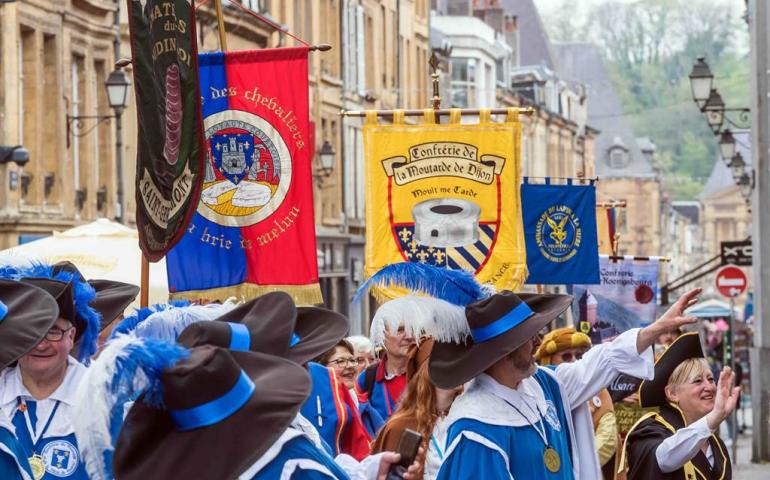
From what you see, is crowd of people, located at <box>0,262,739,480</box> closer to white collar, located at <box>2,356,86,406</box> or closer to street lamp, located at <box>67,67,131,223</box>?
white collar, located at <box>2,356,86,406</box>

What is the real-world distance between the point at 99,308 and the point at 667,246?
11259 cm

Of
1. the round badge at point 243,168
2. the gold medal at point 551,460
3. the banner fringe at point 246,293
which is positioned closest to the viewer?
the gold medal at point 551,460

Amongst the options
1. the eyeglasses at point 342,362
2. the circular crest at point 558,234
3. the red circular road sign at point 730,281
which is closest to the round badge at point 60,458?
the eyeglasses at point 342,362

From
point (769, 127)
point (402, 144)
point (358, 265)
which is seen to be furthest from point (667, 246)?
point (402, 144)

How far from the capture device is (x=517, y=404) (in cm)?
704

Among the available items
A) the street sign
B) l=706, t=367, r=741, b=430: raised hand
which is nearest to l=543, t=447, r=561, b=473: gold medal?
l=706, t=367, r=741, b=430: raised hand

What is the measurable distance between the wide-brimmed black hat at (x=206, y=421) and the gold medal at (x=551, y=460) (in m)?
2.57

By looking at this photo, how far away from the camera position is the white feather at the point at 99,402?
4496 millimetres

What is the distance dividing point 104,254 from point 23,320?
8399 mm

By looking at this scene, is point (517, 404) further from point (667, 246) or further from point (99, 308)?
point (667, 246)

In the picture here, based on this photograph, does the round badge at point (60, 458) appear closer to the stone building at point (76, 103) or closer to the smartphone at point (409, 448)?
the smartphone at point (409, 448)

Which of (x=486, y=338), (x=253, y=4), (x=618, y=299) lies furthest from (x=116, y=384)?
(x=253, y=4)

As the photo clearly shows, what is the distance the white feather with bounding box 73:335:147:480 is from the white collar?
254cm

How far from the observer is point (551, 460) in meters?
7.06
